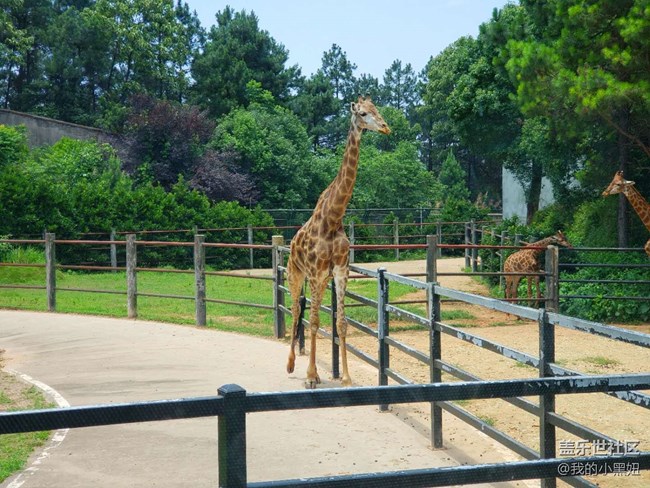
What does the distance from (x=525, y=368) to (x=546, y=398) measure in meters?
5.60

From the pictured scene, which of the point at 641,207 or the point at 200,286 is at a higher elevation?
the point at 641,207

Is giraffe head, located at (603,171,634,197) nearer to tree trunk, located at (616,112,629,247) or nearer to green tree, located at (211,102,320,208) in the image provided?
tree trunk, located at (616,112,629,247)

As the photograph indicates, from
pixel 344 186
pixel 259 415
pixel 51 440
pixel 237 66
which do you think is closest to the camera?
pixel 51 440

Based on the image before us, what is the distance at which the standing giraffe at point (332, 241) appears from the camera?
31.3ft

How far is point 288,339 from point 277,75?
4139 centimetres

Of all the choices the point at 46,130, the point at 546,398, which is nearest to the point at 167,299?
the point at 546,398

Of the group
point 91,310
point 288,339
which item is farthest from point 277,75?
point 288,339

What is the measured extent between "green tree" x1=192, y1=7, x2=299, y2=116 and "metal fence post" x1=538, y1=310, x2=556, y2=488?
4344cm

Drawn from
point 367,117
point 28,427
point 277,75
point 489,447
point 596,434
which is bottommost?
point 489,447

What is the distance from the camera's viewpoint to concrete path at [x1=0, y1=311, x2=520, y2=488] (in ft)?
20.5

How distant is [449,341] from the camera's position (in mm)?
12555

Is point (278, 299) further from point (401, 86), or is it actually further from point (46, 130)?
point (401, 86)

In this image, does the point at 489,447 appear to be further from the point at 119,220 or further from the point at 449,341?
the point at 119,220

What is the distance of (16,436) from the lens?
7477mm
